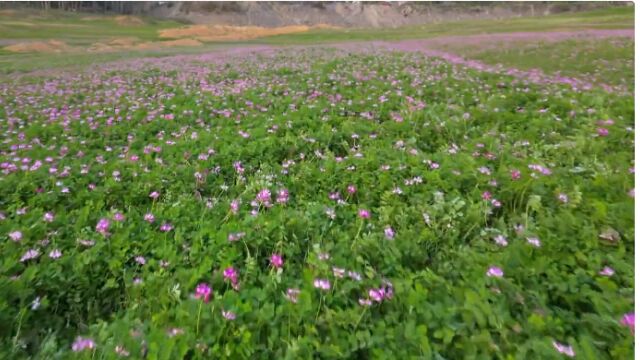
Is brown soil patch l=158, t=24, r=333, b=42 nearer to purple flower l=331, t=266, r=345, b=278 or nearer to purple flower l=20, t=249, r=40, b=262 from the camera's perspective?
purple flower l=20, t=249, r=40, b=262

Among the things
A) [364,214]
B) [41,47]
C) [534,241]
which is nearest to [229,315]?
[364,214]

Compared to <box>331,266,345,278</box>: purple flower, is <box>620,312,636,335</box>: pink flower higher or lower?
lower

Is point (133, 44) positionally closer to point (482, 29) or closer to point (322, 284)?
point (322, 284)

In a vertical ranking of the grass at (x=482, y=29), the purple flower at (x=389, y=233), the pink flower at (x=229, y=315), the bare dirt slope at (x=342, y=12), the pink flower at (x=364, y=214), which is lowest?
the pink flower at (x=229, y=315)

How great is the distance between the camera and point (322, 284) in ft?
8.14

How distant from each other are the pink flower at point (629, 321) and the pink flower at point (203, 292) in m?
2.51

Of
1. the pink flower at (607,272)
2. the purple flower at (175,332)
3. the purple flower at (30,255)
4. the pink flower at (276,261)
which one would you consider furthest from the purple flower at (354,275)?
the purple flower at (30,255)

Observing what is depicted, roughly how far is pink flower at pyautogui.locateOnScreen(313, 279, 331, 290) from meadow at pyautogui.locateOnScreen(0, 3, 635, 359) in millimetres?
26

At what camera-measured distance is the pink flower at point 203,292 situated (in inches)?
95.6

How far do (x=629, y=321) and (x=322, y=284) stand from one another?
179 cm

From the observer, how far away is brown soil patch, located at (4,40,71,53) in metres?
19.9

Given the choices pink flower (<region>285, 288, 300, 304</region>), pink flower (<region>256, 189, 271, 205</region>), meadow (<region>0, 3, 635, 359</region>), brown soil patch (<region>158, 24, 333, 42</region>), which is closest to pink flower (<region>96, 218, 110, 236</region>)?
meadow (<region>0, 3, 635, 359</region>)

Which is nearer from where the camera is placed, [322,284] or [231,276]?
[322,284]

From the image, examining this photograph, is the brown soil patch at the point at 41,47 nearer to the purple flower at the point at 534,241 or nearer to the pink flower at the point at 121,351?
the pink flower at the point at 121,351
